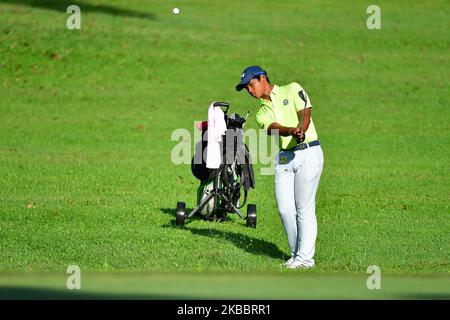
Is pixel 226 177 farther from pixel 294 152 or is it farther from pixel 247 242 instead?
pixel 294 152

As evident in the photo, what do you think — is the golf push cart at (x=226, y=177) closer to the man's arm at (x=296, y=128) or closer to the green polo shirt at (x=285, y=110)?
the green polo shirt at (x=285, y=110)

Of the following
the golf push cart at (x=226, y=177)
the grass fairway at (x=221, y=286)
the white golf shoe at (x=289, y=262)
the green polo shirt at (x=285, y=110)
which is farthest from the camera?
the golf push cart at (x=226, y=177)

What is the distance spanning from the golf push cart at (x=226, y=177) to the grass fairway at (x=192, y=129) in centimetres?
24

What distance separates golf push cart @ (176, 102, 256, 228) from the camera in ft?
49.1

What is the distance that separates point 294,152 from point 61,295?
333cm

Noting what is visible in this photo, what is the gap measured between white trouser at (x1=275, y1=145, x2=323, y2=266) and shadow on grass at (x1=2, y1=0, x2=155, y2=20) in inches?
1074

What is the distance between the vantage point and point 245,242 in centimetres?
1457

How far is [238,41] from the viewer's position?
36.2 m

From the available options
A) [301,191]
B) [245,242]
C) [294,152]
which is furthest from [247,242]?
[294,152]

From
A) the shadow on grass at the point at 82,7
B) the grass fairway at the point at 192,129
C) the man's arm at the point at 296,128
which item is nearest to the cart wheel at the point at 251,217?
the grass fairway at the point at 192,129

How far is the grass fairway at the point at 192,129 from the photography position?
13.9 m

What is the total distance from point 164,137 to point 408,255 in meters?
12.6
